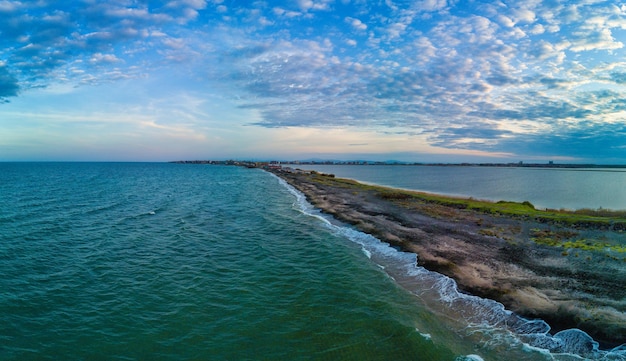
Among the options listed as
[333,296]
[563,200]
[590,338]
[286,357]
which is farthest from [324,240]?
[563,200]

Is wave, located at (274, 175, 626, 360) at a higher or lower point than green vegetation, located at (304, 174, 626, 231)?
lower

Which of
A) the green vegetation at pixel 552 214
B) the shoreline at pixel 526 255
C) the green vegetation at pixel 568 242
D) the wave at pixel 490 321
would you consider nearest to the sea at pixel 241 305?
the wave at pixel 490 321

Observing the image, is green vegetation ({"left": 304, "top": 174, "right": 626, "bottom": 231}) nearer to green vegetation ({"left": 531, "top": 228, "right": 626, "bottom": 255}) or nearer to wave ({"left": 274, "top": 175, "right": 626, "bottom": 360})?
green vegetation ({"left": 531, "top": 228, "right": 626, "bottom": 255})

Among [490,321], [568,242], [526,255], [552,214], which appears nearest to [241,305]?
[490,321]

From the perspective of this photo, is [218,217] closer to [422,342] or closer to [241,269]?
[241,269]

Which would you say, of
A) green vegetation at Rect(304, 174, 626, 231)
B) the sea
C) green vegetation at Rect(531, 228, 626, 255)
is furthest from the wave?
green vegetation at Rect(304, 174, 626, 231)

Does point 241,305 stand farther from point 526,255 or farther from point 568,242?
point 568,242
